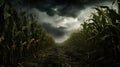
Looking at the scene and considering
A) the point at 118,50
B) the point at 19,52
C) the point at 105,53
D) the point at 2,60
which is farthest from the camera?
→ the point at 19,52

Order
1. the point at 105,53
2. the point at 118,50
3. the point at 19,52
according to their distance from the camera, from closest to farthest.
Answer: the point at 118,50 → the point at 105,53 → the point at 19,52

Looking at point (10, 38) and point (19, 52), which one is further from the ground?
point (10, 38)

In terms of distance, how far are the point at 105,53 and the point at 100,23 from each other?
877 mm

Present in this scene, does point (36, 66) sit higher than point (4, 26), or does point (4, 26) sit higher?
point (4, 26)

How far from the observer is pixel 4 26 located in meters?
3.62

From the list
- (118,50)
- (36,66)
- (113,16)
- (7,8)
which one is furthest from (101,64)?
(7,8)

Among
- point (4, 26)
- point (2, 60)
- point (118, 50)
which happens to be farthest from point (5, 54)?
point (118, 50)

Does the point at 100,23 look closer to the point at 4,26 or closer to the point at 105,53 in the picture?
the point at 105,53

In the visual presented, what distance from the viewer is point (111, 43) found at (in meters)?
3.64

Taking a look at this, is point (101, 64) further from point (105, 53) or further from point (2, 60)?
point (2, 60)

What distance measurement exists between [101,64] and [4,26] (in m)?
1.72

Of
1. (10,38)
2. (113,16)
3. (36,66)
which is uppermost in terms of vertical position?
(113,16)

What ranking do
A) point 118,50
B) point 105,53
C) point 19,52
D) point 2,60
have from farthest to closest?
1. point 19,52
2. point 105,53
3. point 2,60
4. point 118,50

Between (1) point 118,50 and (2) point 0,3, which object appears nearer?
(1) point 118,50
